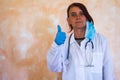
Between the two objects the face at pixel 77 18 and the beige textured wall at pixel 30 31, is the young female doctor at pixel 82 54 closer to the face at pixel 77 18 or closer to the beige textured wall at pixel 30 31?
the face at pixel 77 18

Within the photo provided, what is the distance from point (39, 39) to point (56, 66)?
304 millimetres

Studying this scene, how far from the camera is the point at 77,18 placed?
1529mm

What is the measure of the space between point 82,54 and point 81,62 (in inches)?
2.2

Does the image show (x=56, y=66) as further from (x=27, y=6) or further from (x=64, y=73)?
(x=27, y=6)

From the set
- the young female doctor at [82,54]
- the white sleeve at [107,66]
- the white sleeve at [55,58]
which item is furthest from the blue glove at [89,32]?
the white sleeve at [55,58]

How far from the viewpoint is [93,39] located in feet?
5.08

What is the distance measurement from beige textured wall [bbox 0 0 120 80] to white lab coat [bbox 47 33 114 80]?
0.22 meters

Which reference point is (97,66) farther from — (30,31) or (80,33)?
(30,31)

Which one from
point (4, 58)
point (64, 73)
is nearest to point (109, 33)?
point (64, 73)

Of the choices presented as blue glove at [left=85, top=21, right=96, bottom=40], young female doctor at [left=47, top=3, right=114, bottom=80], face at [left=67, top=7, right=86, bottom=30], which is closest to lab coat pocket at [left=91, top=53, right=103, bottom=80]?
young female doctor at [left=47, top=3, right=114, bottom=80]

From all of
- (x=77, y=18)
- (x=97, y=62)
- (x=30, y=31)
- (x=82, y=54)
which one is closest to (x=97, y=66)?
(x=97, y=62)

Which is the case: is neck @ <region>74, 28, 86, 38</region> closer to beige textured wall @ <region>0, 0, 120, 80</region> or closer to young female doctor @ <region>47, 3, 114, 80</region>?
young female doctor @ <region>47, 3, 114, 80</region>

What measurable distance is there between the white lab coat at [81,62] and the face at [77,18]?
0.35 feet

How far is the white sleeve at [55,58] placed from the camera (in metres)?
1.41
